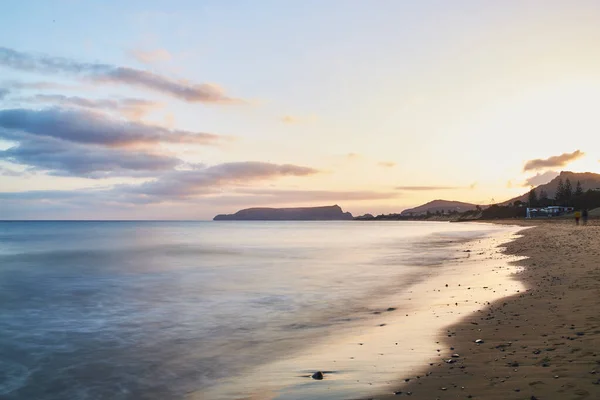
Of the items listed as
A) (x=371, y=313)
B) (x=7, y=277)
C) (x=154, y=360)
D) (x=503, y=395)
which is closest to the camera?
(x=503, y=395)

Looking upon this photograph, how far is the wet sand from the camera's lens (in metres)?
6.24

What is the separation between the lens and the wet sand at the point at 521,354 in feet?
20.5

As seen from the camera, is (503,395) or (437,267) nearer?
(503,395)

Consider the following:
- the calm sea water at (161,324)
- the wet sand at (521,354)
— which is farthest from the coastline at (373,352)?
the calm sea water at (161,324)

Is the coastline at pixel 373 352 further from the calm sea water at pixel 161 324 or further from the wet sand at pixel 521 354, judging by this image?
the calm sea water at pixel 161 324

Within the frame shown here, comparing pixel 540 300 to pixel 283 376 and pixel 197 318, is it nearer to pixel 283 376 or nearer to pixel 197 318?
pixel 283 376

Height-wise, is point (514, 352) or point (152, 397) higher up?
point (514, 352)

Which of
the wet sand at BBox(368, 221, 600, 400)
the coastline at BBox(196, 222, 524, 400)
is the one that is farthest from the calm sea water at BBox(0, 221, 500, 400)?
the wet sand at BBox(368, 221, 600, 400)

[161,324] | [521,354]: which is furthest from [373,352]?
[161,324]

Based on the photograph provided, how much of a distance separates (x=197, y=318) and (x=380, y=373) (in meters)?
9.27

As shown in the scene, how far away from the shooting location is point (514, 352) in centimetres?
807

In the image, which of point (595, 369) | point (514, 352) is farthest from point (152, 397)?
point (595, 369)

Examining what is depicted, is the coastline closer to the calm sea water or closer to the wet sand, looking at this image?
the wet sand

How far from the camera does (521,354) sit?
788 cm
